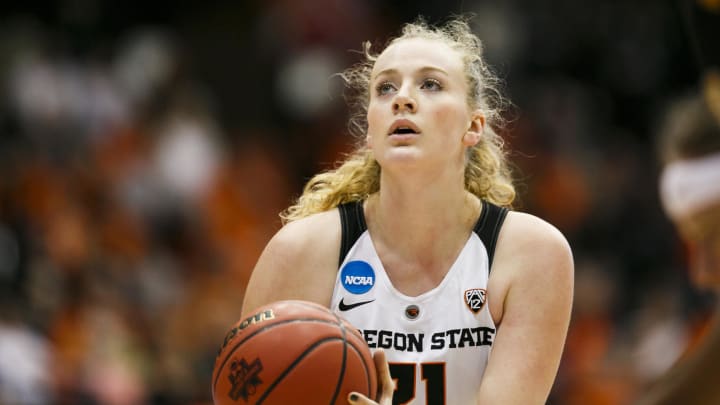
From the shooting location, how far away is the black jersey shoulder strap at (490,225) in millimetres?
4238

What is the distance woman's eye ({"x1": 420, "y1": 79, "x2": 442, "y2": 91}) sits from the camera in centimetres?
424

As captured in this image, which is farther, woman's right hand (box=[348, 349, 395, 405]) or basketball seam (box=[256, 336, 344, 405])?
woman's right hand (box=[348, 349, 395, 405])

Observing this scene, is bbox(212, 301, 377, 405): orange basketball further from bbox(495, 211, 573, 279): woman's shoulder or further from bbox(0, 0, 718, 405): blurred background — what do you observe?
bbox(0, 0, 718, 405): blurred background

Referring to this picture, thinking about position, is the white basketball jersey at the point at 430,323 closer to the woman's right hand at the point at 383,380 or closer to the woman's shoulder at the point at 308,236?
the woman's shoulder at the point at 308,236

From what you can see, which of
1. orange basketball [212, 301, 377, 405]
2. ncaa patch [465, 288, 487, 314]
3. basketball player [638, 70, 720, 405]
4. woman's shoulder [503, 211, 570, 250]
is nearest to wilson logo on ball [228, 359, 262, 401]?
orange basketball [212, 301, 377, 405]

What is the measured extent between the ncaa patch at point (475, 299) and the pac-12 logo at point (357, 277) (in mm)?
367

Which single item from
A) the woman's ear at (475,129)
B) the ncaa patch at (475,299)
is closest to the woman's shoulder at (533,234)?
the ncaa patch at (475,299)

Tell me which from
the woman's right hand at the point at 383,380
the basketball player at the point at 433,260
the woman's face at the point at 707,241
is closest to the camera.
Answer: the woman's right hand at the point at 383,380

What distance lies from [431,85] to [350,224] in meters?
0.63

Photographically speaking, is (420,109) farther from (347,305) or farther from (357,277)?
(347,305)

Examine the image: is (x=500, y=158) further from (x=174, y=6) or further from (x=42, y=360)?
(x=174, y=6)

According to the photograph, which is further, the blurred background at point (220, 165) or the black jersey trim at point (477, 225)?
the blurred background at point (220, 165)

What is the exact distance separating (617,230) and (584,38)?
3135mm

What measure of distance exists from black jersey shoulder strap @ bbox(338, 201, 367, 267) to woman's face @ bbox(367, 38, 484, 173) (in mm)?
271
